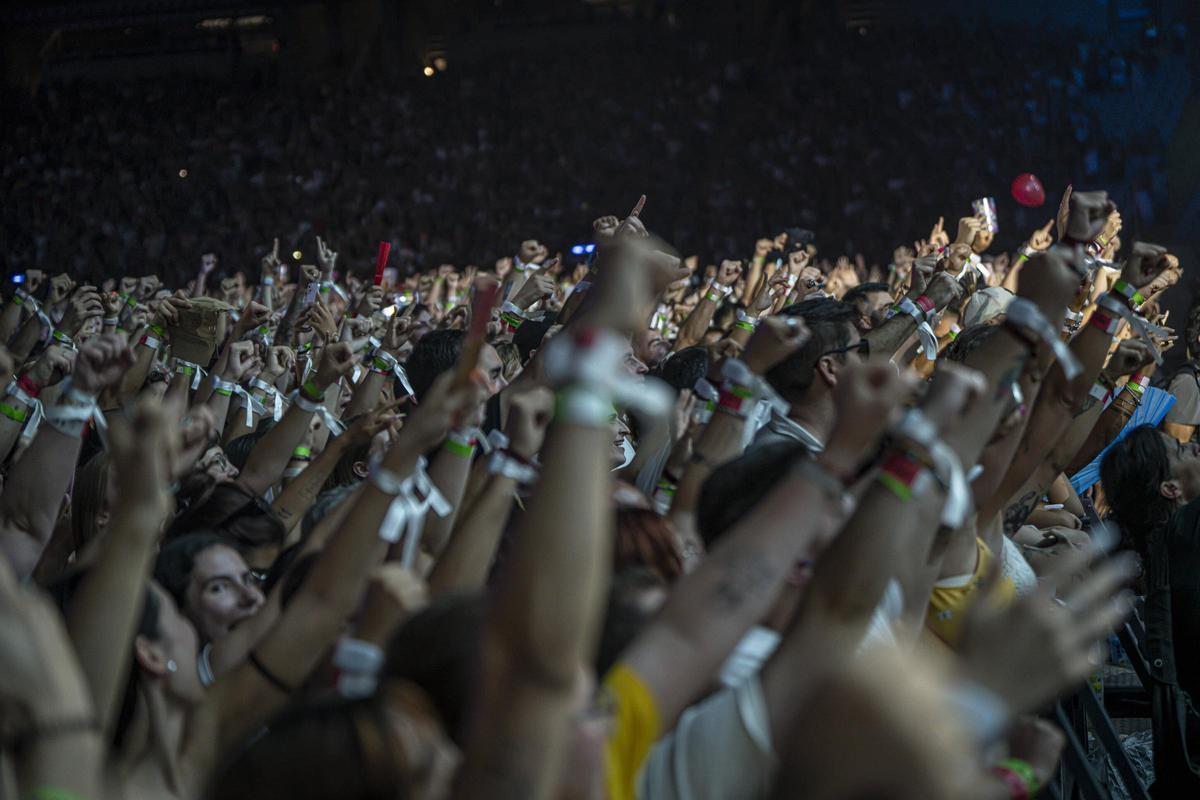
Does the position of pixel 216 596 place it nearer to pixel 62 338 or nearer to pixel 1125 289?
pixel 1125 289

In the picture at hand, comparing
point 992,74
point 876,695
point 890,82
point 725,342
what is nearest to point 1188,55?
point 992,74

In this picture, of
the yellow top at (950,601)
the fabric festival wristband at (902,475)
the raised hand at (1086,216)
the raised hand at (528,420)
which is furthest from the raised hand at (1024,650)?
the raised hand at (1086,216)

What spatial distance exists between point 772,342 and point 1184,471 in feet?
7.00

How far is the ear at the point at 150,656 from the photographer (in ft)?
7.00

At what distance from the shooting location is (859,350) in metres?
3.47

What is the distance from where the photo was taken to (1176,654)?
3.73 m

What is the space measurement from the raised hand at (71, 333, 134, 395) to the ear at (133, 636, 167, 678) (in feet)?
2.40

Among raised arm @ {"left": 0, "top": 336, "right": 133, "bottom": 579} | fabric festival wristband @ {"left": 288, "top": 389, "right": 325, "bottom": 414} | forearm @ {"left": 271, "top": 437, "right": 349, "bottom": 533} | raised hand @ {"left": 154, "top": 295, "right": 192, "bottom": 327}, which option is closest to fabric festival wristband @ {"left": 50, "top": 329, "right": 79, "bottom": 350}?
raised hand @ {"left": 154, "top": 295, "right": 192, "bottom": 327}

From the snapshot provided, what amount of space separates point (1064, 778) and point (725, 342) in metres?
1.63

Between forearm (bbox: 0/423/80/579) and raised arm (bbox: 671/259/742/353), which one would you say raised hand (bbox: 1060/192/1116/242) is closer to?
forearm (bbox: 0/423/80/579)

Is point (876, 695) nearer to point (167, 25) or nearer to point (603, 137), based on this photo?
point (603, 137)

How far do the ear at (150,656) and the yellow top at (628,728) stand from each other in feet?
2.71

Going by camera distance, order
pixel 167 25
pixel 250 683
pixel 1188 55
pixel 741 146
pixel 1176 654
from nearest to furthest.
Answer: pixel 250 683, pixel 1176 654, pixel 1188 55, pixel 741 146, pixel 167 25

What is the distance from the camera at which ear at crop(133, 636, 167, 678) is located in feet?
7.00
